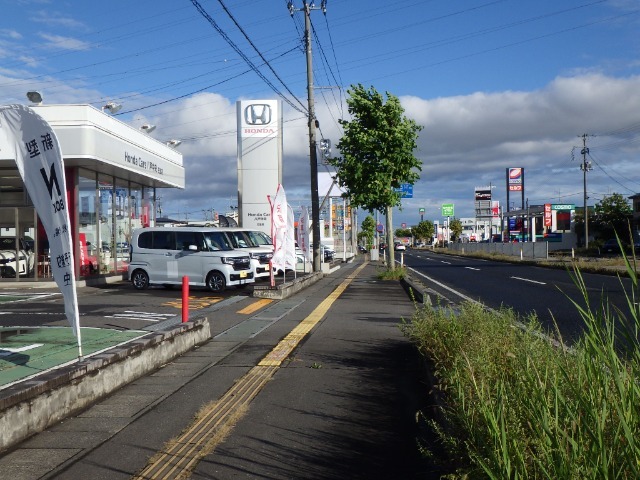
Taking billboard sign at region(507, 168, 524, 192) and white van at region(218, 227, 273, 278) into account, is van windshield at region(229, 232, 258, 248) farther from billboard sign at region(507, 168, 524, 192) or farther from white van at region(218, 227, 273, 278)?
billboard sign at region(507, 168, 524, 192)

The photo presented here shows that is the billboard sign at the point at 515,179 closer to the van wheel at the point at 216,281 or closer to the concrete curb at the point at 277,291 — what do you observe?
the concrete curb at the point at 277,291

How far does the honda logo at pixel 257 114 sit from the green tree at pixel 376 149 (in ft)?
31.1

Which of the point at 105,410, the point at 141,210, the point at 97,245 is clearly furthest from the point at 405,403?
the point at 141,210

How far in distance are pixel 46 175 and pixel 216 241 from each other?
13443 millimetres

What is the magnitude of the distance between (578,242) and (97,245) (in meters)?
80.4

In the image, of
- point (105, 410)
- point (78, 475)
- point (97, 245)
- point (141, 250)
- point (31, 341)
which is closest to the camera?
point (78, 475)

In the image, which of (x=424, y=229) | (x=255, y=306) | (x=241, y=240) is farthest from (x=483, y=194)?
(x=255, y=306)

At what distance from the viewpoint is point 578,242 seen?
302 feet

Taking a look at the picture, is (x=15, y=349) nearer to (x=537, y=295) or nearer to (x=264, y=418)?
(x=264, y=418)

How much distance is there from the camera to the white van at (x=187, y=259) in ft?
64.8

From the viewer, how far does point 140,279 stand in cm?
2078

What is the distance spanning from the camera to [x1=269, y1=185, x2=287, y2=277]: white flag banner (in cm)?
2030

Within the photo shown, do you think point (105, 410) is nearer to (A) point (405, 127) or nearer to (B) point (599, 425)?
(B) point (599, 425)

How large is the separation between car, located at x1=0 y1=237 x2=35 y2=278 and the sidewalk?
13.5 metres
